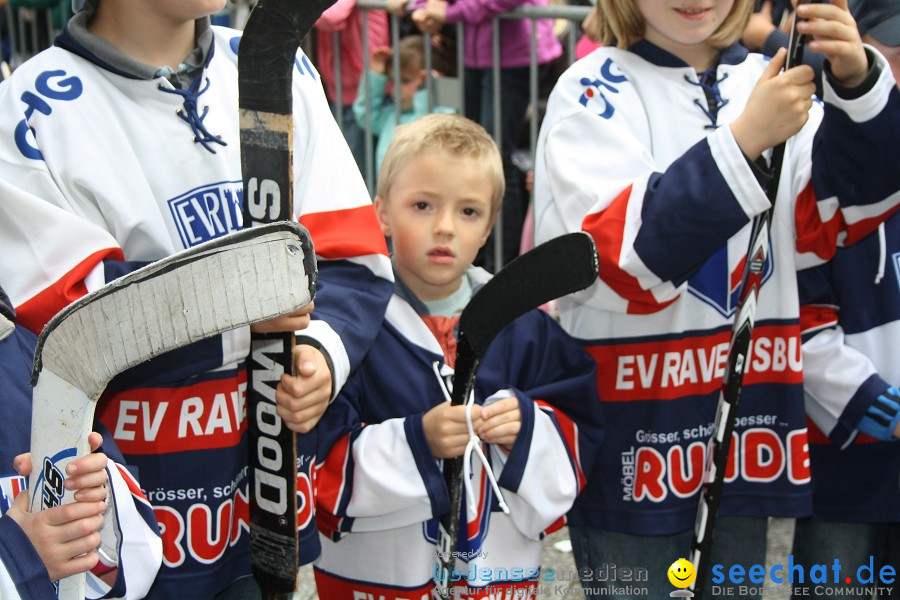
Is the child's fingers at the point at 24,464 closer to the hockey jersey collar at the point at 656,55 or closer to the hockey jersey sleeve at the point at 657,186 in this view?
the hockey jersey sleeve at the point at 657,186

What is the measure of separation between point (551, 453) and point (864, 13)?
43.4 inches

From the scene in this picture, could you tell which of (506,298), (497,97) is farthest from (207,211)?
(497,97)

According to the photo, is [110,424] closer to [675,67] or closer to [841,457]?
[675,67]

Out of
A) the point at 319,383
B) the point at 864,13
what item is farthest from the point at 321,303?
the point at 864,13

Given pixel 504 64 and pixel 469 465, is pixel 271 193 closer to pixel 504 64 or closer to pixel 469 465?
pixel 469 465

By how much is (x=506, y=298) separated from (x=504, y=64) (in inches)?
96.8

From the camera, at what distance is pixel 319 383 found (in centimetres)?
169

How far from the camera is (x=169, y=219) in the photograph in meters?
1.69

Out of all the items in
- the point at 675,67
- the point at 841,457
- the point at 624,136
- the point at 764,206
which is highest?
the point at 675,67

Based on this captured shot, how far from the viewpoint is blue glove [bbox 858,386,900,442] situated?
6.79ft

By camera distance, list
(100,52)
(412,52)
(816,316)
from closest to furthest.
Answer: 1. (100,52)
2. (816,316)
3. (412,52)

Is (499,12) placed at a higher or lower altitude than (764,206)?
higher

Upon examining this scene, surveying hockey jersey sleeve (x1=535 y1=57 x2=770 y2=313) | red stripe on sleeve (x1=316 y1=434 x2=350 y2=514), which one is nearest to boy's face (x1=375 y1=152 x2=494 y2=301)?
hockey jersey sleeve (x1=535 y1=57 x2=770 y2=313)

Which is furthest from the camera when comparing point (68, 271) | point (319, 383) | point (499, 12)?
point (499, 12)
